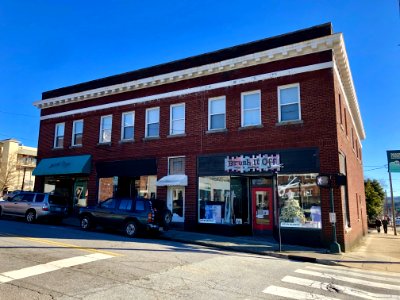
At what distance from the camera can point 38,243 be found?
10547 millimetres

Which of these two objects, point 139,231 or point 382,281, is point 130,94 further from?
point 382,281

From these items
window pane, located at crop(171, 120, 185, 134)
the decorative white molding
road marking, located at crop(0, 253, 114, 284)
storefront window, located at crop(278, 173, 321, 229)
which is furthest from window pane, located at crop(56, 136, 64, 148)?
road marking, located at crop(0, 253, 114, 284)

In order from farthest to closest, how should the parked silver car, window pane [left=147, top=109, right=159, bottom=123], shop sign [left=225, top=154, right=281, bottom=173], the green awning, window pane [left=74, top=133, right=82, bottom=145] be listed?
window pane [left=74, top=133, right=82, bottom=145] → the green awning → window pane [left=147, top=109, right=159, bottom=123] → the parked silver car → shop sign [left=225, top=154, right=281, bottom=173]

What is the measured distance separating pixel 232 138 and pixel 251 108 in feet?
5.78

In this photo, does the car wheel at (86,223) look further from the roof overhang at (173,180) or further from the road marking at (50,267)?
the road marking at (50,267)

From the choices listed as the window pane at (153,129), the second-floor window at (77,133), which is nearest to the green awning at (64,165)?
the second-floor window at (77,133)

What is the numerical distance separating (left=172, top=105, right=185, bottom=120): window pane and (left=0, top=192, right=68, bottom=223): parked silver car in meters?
7.94

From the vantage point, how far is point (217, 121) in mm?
17406

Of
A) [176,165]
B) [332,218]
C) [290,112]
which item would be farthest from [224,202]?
[332,218]

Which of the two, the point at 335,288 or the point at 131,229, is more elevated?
the point at 131,229

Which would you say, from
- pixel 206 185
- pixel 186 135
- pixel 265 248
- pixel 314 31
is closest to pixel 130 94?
pixel 186 135

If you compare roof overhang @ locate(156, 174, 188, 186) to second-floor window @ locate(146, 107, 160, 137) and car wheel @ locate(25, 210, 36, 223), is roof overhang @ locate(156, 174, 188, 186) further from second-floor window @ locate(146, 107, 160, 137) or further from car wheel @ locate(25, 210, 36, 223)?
car wheel @ locate(25, 210, 36, 223)

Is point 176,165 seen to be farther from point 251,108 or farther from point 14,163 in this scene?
point 14,163

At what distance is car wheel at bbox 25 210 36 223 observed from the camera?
18000 mm
